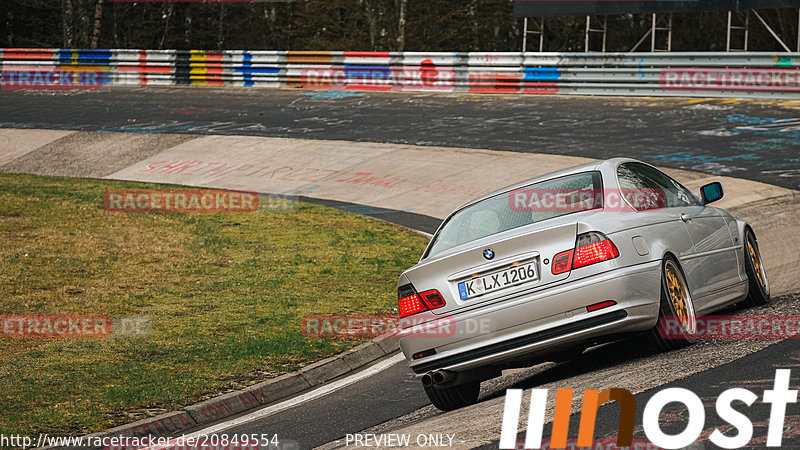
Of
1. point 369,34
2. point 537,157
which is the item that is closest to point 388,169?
point 537,157

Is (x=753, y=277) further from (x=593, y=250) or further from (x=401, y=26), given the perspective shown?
(x=401, y=26)

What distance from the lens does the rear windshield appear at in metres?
7.05

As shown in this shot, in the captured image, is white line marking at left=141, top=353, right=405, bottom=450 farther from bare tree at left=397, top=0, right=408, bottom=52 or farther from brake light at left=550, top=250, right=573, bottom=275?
bare tree at left=397, top=0, right=408, bottom=52

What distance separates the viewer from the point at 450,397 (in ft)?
22.9

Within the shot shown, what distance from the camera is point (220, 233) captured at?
49.0 ft

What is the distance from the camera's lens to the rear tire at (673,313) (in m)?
6.72

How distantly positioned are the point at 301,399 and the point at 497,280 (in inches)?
77.4

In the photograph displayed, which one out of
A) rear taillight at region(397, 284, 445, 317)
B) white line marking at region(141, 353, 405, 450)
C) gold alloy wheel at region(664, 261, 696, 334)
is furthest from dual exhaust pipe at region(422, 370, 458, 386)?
gold alloy wheel at region(664, 261, 696, 334)

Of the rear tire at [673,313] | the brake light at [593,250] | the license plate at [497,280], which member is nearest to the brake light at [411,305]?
the license plate at [497,280]

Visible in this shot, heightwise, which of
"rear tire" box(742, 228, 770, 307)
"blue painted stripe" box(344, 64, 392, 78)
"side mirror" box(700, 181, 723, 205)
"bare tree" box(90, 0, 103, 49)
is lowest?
"rear tire" box(742, 228, 770, 307)

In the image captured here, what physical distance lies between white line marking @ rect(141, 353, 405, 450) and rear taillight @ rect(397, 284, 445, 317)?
1192mm

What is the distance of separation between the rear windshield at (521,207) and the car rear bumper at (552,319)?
661 millimetres

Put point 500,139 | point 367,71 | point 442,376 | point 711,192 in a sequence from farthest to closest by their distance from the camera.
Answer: point 367,71, point 500,139, point 711,192, point 442,376

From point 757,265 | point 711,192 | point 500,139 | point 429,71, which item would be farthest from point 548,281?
point 429,71
